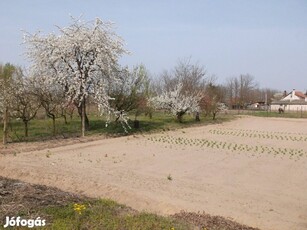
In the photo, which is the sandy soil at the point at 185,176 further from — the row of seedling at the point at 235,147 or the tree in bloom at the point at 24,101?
the tree in bloom at the point at 24,101

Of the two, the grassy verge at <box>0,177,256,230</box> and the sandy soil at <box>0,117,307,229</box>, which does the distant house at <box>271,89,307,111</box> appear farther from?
the grassy verge at <box>0,177,256,230</box>

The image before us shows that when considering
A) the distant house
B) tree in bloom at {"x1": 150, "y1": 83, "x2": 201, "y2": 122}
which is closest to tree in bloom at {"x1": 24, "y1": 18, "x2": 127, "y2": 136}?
tree in bloom at {"x1": 150, "y1": 83, "x2": 201, "y2": 122}

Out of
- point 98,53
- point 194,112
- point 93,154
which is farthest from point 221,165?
point 194,112

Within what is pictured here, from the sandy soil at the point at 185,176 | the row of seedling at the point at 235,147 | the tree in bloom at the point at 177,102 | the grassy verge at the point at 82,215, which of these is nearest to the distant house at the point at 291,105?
the tree in bloom at the point at 177,102

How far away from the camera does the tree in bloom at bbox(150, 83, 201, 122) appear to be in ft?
105

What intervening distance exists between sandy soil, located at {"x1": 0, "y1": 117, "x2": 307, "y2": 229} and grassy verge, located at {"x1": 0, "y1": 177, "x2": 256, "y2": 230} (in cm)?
103

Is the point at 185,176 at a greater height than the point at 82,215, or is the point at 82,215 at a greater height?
the point at 82,215

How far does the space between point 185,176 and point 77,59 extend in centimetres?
1184

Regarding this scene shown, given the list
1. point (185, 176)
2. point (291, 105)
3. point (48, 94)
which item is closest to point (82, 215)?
point (185, 176)

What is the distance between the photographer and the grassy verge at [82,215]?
16.9 feet

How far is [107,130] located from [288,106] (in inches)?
2647

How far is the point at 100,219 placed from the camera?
5387 millimetres

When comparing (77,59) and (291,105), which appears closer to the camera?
(77,59)

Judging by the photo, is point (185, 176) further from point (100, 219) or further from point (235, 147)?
point (235, 147)
